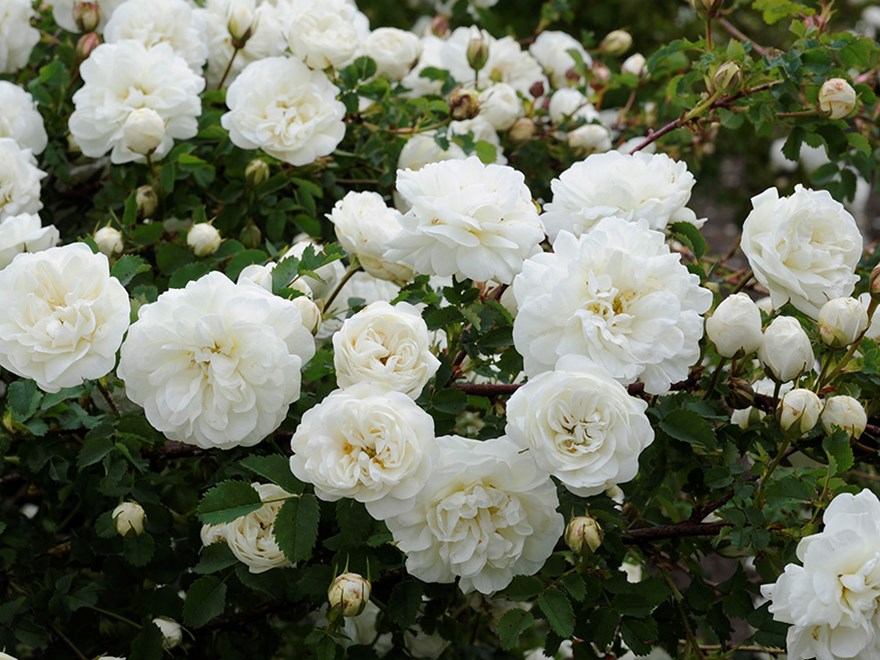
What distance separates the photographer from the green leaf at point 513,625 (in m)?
1.12

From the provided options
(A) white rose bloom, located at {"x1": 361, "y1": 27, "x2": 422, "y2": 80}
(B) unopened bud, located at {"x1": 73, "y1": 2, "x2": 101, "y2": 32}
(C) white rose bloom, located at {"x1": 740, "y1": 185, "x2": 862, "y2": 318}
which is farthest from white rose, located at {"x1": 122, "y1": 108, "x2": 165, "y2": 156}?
(C) white rose bloom, located at {"x1": 740, "y1": 185, "x2": 862, "y2": 318}

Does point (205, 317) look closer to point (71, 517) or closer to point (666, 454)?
point (666, 454)

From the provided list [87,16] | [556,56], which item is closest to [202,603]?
[87,16]

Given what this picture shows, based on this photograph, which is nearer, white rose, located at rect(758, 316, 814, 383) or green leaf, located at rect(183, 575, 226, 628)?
white rose, located at rect(758, 316, 814, 383)

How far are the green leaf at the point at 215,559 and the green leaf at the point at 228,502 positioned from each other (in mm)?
136

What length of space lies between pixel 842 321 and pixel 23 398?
0.88 m

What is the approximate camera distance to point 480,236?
1115 millimetres

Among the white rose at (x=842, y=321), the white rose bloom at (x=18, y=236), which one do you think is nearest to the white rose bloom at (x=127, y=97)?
the white rose bloom at (x=18, y=236)

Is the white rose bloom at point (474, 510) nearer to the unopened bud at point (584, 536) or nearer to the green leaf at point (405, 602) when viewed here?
the unopened bud at point (584, 536)

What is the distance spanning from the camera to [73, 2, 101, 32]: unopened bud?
1748 millimetres

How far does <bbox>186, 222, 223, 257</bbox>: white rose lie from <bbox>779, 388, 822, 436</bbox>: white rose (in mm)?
791

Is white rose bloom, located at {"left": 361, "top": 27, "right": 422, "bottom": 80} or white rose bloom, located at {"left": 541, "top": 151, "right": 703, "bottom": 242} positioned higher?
white rose bloom, located at {"left": 541, "top": 151, "right": 703, "bottom": 242}

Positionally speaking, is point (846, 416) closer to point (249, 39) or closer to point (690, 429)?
point (690, 429)

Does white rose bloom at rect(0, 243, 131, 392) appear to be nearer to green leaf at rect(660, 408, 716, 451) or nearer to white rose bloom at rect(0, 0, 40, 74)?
green leaf at rect(660, 408, 716, 451)
